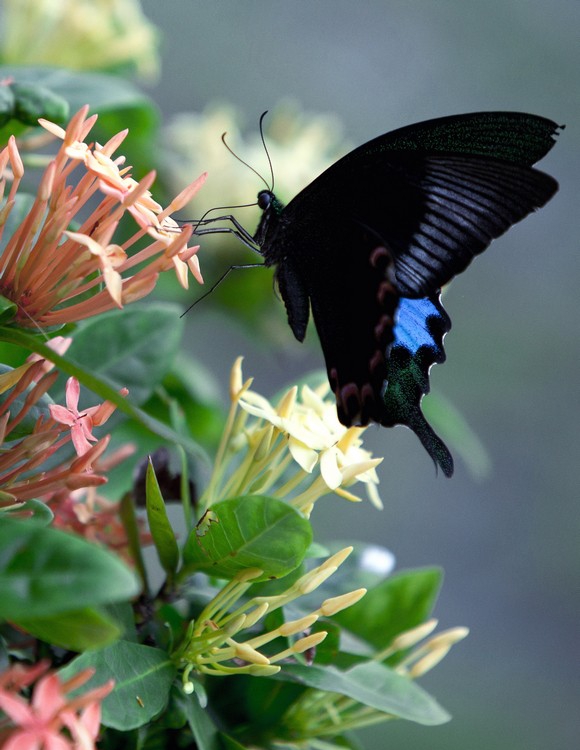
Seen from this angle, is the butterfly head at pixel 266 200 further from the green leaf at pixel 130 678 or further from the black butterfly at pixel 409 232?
the green leaf at pixel 130 678

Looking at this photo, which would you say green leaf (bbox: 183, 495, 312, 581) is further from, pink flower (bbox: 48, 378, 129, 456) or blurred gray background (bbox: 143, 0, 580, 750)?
blurred gray background (bbox: 143, 0, 580, 750)

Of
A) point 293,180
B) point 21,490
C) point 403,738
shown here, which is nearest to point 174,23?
point 293,180

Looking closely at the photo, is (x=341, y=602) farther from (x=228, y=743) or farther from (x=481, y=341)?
(x=481, y=341)

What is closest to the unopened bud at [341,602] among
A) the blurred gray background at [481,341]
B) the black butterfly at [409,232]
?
the black butterfly at [409,232]

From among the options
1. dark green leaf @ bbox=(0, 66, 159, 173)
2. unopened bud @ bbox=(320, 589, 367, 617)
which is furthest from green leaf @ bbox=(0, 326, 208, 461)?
dark green leaf @ bbox=(0, 66, 159, 173)

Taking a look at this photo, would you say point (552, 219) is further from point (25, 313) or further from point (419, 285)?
point (25, 313)

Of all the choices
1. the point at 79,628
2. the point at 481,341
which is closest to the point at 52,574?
the point at 79,628
